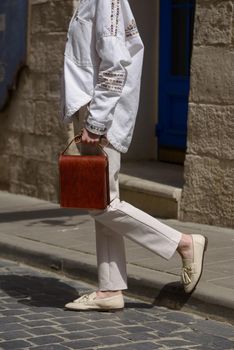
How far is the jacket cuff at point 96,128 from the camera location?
5.15 metres

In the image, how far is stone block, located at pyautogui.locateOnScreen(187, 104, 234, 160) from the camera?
7613mm

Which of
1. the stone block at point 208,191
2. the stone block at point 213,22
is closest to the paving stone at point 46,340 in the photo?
Answer: the stone block at point 208,191

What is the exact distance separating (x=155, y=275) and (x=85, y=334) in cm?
99

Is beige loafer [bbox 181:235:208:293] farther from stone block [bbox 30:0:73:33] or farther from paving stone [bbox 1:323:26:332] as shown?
stone block [bbox 30:0:73:33]

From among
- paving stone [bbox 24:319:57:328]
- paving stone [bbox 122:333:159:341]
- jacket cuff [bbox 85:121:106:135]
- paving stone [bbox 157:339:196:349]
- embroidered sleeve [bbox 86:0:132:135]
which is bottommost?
paving stone [bbox 24:319:57:328]

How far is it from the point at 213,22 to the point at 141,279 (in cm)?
263

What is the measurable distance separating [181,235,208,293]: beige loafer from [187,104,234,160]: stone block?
2.20 m

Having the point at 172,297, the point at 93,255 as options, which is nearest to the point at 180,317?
the point at 172,297

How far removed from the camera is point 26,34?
32.7ft

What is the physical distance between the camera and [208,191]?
781 cm

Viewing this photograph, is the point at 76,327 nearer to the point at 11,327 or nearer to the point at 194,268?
the point at 11,327

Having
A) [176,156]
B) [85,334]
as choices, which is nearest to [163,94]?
[176,156]

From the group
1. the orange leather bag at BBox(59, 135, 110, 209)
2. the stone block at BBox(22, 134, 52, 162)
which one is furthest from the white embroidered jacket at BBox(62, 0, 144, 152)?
the stone block at BBox(22, 134, 52, 162)

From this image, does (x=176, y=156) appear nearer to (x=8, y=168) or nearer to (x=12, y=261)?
(x=8, y=168)
